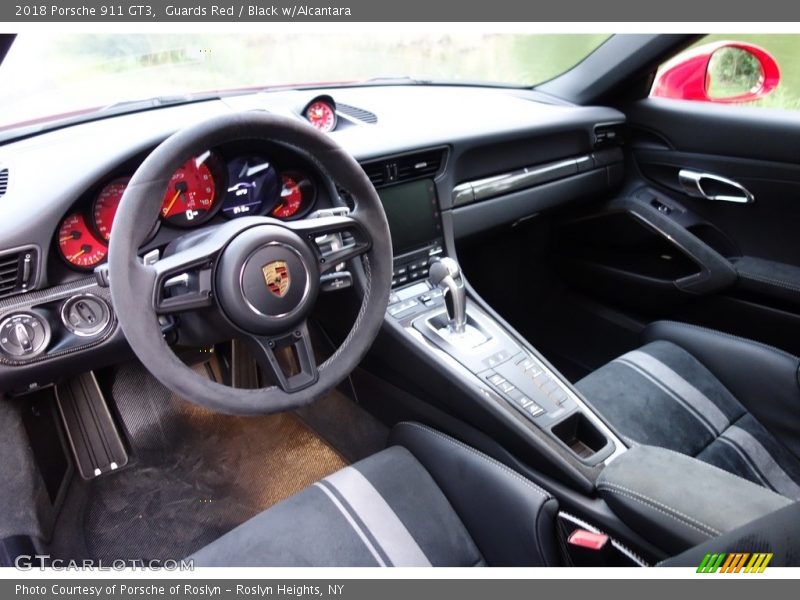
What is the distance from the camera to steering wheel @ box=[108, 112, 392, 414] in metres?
1.00

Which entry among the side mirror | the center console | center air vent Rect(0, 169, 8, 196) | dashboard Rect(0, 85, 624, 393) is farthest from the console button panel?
the side mirror

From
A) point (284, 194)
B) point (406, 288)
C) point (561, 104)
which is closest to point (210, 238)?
point (284, 194)

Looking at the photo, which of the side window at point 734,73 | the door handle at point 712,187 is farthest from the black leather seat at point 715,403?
the side window at point 734,73

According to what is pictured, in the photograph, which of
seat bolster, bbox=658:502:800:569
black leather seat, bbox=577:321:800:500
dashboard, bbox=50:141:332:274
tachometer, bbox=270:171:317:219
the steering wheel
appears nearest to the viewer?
seat bolster, bbox=658:502:800:569

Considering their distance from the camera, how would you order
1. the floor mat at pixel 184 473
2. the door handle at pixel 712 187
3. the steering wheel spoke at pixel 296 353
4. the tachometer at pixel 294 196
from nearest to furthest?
the steering wheel spoke at pixel 296 353 → the tachometer at pixel 294 196 → the floor mat at pixel 184 473 → the door handle at pixel 712 187

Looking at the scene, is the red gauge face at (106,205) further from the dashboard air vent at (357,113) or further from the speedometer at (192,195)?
the dashboard air vent at (357,113)

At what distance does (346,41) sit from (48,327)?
119 centimetres

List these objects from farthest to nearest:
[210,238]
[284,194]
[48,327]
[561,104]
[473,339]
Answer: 1. [561,104]
2. [473,339]
3. [284,194]
4. [48,327]
5. [210,238]

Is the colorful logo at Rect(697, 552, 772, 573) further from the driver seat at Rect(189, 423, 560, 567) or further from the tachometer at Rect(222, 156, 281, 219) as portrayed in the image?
the tachometer at Rect(222, 156, 281, 219)

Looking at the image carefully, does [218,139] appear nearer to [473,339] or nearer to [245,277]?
[245,277]

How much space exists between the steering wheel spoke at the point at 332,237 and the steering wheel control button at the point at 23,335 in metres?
0.56

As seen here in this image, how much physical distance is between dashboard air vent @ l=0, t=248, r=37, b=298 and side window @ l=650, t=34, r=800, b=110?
6.39ft

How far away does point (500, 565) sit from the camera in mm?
1353

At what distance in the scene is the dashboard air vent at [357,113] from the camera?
189 centimetres
